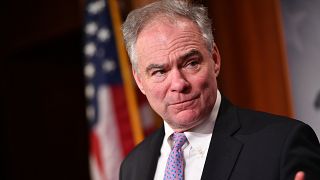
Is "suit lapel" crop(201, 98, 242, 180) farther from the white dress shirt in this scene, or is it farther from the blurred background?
the blurred background

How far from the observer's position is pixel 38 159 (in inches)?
200

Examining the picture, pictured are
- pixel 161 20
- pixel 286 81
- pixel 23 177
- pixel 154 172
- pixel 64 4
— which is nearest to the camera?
pixel 161 20

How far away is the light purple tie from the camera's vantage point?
1.76 m

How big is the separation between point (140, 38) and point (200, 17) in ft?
0.75

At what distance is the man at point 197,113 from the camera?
62.1 inches

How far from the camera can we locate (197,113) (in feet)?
5.57

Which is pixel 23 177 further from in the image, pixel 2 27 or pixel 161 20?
pixel 161 20

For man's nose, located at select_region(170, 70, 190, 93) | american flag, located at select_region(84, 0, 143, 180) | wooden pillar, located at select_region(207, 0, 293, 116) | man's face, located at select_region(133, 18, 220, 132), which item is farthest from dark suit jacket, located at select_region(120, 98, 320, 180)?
american flag, located at select_region(84, 0, 143, 180)

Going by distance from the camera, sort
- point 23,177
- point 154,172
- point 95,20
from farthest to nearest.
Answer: point 23,177 → point 95,20 → point 154,172

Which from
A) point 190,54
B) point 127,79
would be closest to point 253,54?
point 127,79

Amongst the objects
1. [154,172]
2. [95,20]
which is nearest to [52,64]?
[95,20]

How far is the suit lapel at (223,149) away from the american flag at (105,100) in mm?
1779

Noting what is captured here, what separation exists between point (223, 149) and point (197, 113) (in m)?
0.15

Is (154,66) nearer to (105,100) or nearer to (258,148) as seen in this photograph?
(258,148)
